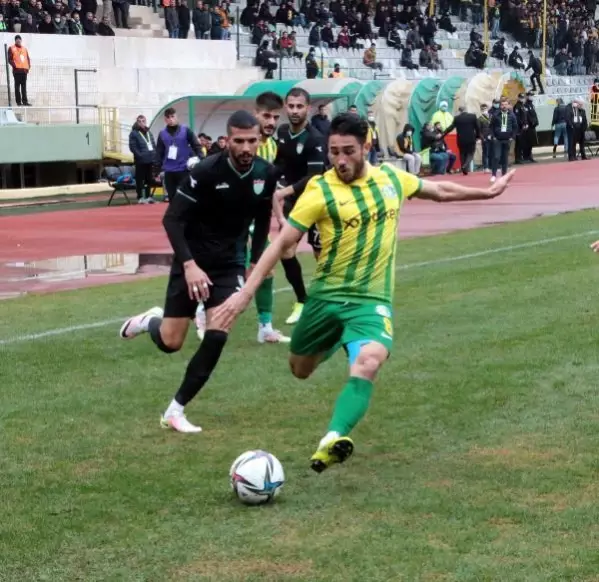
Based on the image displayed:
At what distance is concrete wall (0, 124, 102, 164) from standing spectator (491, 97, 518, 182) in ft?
33.0

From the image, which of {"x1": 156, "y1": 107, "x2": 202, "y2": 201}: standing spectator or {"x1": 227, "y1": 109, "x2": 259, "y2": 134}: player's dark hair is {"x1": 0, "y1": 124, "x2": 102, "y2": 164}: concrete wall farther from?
{"x1": 227, "y1": 109, "x2": 259, "y2": 134}: player's dark hair

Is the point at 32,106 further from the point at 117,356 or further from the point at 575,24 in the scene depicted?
the point at 575,24

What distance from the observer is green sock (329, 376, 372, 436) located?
608 centimetres

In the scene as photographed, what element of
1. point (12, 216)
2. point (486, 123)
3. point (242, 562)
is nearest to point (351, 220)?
point (242, 562)

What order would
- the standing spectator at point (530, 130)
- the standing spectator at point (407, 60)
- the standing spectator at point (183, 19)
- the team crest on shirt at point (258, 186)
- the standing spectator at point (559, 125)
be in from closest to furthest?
the team crest on shirt at point (258, 186) → the standing spectator at point (183, 19) → the standing spectator at point (530, 130) → the standing spectator at point (559, 125) → the standing spectator at point (407, 60)

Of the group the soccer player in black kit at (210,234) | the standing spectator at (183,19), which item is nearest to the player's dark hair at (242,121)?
the soccer player in black kit at (210,234)

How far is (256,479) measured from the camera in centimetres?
586

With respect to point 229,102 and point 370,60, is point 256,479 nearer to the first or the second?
point 229,102

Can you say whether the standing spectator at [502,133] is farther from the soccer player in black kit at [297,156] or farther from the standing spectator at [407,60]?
the soccer player in black kit at [297,156]

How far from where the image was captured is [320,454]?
5945 millimetres

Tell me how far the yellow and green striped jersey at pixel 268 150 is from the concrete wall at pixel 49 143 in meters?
17.9

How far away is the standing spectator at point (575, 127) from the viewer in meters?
41.6

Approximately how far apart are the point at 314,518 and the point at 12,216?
1987 cm

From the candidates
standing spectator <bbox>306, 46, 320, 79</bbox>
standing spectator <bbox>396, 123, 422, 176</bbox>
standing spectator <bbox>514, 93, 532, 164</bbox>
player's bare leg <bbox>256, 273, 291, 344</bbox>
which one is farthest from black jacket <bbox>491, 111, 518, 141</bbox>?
player's bare leg <bbox>256, 273, 291, 344</bbox>
